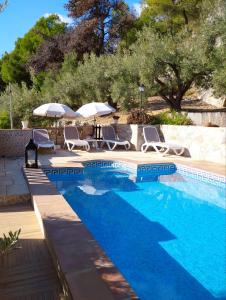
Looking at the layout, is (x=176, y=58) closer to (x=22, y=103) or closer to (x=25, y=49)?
(x=22, y=103)

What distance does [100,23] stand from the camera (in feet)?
82.5

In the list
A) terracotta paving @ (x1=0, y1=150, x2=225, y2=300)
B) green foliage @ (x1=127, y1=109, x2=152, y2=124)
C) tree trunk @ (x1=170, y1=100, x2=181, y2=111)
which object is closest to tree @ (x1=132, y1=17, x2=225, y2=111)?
tree trunk @ (x1=170, y1=100, x2=181, y2=111)

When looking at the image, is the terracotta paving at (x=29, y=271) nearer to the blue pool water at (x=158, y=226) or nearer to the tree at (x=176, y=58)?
the blue pool water at (x=158, y=226)

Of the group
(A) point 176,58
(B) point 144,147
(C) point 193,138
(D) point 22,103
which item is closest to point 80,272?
(C) point 193,138

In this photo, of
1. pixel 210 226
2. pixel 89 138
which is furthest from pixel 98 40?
pixel 210 226

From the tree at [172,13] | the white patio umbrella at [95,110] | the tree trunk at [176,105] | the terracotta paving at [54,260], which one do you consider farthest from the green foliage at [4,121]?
the tree at [172,13]

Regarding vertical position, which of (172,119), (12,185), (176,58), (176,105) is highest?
(176,58)

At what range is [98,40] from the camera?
25.1 metres

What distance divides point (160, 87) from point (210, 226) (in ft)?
38.0

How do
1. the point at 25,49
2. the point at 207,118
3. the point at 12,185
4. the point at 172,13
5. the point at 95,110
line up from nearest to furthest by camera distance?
the point at 12,185 → the point at 95,110 → the point at 207,118 → the point at 172,13 → the point at 25,49

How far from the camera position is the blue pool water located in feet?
13.5

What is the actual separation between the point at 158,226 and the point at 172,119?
825 centimetres

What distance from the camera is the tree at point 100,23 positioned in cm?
2422

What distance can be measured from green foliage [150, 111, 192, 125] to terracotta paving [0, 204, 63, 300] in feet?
31.6
